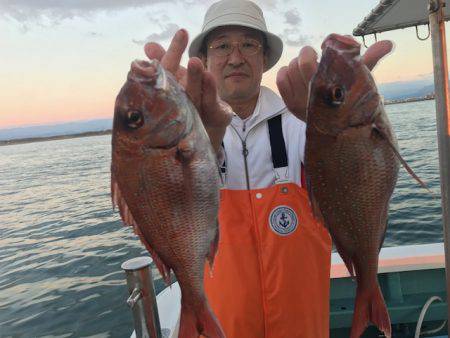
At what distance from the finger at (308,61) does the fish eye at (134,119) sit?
2.52 feet

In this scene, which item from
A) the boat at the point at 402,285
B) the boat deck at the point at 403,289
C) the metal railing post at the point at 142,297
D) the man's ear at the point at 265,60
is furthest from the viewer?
the boat deck at the point at 403,289

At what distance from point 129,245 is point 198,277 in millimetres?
11651

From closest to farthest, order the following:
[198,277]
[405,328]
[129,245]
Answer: [198,277] < [405,328] < [129,245]

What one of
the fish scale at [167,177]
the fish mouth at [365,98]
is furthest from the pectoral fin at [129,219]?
the fish mouth at [365,98]

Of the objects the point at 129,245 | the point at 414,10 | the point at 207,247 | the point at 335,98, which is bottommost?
the point at 129,245

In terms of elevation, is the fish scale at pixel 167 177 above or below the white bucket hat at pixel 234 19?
below

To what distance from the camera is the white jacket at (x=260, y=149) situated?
279 centimetres

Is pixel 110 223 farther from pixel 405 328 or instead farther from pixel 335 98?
pixel 335 98

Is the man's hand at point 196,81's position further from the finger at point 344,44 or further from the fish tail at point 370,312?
the fish tail at point 370,312

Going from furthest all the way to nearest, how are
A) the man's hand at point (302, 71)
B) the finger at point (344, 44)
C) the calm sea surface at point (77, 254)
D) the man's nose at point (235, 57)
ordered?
the calm sea surface at point (77, 254)
the man's nose at point (235, 57)
the man's hand at point (302, 71)
the finger at point (344, 44)

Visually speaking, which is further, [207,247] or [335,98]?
[207,247]

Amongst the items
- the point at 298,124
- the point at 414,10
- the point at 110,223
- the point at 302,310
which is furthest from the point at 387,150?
the point at 110,223

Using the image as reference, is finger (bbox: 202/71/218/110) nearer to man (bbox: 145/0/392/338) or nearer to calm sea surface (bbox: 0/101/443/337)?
man (bbox: 145/0/392/338)

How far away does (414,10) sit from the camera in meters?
4.55
